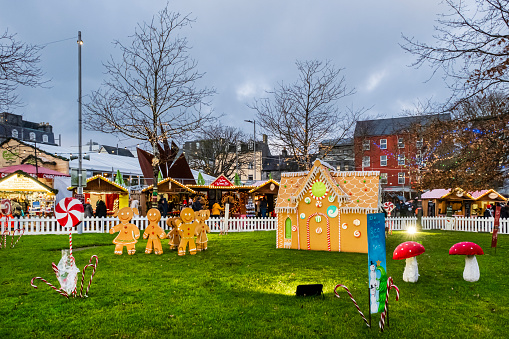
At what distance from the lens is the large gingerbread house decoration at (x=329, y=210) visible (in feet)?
39.3

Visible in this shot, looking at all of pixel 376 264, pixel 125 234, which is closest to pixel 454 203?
pixel 125 234

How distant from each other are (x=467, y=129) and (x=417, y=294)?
4415 millimetres

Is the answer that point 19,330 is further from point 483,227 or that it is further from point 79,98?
point 483,227

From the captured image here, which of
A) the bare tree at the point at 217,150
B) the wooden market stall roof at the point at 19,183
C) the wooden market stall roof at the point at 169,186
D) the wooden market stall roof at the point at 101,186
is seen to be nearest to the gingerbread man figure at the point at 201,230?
the wooden market stall roof at the point at 169,186

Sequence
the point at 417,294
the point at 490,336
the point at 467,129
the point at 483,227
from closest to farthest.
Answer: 1. the point at 490,336
2. the point at 417,294
3. the point at 467,129
4. the point at 483,227

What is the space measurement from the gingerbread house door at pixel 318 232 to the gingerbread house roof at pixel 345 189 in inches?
27.2

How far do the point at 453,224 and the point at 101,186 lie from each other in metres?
21.7

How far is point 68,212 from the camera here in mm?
7664

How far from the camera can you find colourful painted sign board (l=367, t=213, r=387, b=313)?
5.16m

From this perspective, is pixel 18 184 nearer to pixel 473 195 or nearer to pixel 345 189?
pixel 345 189

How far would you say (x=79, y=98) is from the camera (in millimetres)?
18281

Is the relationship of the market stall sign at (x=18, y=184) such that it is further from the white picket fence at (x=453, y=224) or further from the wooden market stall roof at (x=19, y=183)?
the white picket fence at (x=453, y=224)

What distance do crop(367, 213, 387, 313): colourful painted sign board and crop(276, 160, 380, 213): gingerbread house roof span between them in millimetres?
6477

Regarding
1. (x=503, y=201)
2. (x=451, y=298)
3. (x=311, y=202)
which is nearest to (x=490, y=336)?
(x=451, y=298)
